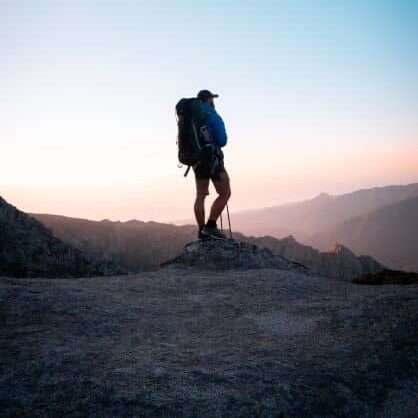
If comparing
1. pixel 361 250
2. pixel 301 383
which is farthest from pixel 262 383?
pixel 361 250

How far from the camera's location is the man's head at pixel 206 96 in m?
6.60

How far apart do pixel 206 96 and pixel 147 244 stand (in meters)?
41.5

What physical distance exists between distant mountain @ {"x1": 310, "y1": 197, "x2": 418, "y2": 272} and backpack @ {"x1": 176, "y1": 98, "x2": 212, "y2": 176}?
120160 mm

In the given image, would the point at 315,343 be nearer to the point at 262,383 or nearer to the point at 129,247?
the point at 262,383

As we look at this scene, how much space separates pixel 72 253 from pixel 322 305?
225 inches

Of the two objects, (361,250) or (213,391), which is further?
(361,250)

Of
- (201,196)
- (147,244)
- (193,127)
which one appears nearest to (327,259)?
(147,244)

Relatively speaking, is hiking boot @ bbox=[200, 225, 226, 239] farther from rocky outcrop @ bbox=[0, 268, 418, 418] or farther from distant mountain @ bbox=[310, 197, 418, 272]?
distant mountain @ bbox=[310, 197, 418, 272]

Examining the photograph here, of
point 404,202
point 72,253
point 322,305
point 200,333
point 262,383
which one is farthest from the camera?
point 404,202

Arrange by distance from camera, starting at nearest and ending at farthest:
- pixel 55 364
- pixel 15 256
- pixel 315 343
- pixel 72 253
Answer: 1. pixel 55 364
2. pixel 315 343
3. pixel 15 256
4. pixel 72 253

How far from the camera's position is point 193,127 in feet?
20.8

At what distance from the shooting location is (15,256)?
23.2 feet

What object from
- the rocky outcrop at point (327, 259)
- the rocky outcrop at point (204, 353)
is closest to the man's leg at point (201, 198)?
the rocky outcrop at point (204, 353)

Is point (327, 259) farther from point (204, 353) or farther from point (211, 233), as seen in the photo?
point (204, 353)
